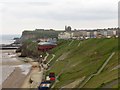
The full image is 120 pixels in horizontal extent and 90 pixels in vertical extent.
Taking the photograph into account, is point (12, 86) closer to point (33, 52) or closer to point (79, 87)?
point (79, 87)

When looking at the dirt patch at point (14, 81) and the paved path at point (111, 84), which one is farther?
the dirt patch at point (14, 81)

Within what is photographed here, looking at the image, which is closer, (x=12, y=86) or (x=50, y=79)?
(x=50, y=79)

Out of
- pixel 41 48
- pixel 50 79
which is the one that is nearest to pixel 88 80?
pixel 50 79

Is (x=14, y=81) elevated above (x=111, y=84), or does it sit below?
below

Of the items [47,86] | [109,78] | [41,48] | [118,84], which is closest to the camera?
[118,84]

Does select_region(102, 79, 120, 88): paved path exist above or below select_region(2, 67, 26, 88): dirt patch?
above

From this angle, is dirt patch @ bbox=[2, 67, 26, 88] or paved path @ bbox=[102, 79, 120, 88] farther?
dirt patch @ bbox=[2, 67, 26, 88]

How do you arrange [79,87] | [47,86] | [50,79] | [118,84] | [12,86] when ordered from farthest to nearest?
1. [12,86]
2. [50,79]
3. [47,86]
4. [79,87]
5. [118,84]

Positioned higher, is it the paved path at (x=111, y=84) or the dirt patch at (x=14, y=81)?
the paved path at (x=111, y=84)

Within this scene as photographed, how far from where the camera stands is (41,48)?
14538cm

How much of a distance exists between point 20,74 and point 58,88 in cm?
3802

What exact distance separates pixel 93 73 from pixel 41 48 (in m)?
94.4

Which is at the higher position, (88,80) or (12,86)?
(88,80)

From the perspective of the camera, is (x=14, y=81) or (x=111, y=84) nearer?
(x=111, y=84)
